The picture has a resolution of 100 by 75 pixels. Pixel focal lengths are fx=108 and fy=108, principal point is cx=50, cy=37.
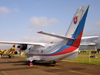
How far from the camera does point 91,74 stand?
10.4 meters

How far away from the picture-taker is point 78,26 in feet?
44.3

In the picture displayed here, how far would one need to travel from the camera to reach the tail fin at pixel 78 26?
13133 mm

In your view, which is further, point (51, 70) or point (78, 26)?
point (78, 26)

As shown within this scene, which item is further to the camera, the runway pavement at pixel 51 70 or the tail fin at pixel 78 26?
the tail fin at pixel 78 26

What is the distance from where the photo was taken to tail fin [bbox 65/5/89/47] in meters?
13.1

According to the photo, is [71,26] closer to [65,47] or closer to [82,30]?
[82,30]

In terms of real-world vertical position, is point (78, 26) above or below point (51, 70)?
above

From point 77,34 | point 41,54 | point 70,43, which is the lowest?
point 41,54

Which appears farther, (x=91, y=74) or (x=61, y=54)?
(x=61, y=54)

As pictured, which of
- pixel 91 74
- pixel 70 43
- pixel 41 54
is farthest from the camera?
pixel 41 54

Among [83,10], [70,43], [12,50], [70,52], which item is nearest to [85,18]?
[83,10]

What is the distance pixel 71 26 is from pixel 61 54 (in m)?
3.95

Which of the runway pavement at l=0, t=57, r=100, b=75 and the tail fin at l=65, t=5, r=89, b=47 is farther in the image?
the tail fin at l=65, t=5, r=89, b=47

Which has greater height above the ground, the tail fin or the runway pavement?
the tail fin
